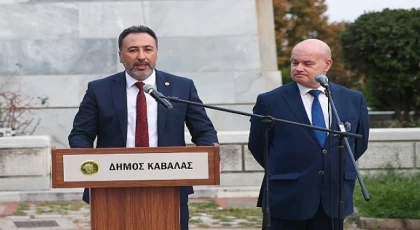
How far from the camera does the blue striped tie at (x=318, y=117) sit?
19.6ft

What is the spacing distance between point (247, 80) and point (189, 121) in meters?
8.85

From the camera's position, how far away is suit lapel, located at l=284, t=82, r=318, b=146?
19.7ft

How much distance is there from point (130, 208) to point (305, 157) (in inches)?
45.5

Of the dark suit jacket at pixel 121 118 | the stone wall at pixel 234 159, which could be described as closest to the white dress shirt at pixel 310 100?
the dark suit jacket at pixel 121 118

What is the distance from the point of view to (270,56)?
1611 centimetres

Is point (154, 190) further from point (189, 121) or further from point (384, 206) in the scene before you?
point (384, 206)

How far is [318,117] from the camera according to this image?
5.99 meters

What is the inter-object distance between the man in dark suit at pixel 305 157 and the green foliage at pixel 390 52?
1555cm

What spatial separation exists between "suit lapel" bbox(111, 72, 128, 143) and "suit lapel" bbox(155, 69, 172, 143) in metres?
0.20

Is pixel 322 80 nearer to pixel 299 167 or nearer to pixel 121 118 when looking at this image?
pixel 299 167

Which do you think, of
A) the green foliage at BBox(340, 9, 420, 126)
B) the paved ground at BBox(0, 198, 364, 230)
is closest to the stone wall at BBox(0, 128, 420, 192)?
the paved ground at BBox(0, 198, 364, 230)

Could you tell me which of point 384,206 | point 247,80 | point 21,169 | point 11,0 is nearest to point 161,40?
point 247,80

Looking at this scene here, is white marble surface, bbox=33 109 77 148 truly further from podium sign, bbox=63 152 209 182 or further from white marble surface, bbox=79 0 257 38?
podium sign, bbox=63 152 209 182

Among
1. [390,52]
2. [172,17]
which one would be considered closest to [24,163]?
[172,17]
